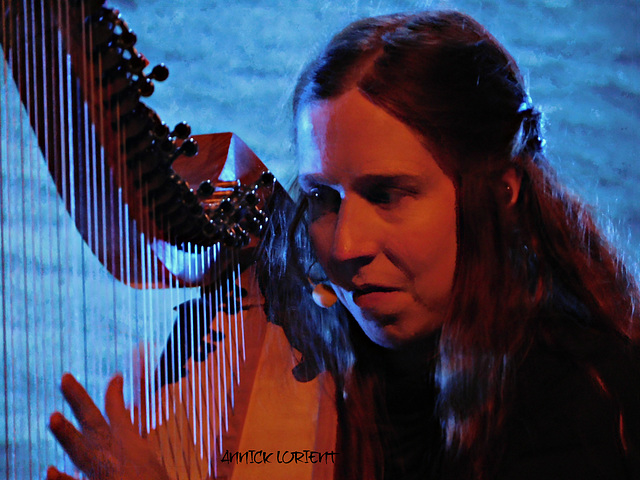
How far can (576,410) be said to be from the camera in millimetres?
796

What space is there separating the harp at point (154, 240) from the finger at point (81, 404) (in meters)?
0.03

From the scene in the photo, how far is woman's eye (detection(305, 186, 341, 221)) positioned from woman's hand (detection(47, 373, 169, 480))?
0.32 metres

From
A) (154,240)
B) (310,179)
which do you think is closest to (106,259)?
(154,240)

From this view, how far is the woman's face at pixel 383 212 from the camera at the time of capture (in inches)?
31.1

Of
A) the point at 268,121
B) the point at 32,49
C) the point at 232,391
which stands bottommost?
the point at 232,391

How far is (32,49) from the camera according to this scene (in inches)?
23.3

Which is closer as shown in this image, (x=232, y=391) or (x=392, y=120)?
(x=392, y=120)

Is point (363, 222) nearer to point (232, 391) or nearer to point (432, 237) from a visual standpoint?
point (432, 237)

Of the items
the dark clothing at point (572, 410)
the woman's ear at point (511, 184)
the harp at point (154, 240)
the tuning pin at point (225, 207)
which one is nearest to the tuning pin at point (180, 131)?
the harp at point (154, 240)

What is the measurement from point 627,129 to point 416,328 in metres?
0.51

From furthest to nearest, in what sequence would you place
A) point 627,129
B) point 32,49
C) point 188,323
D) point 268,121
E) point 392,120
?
1. point 268,121
2. point 627,129
3. point 188,323
4. point 392,120
5. point 32,49

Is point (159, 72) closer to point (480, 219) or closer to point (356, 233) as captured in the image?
point (356, 233)

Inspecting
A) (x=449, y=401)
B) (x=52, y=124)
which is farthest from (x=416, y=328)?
(x=52, y=124)

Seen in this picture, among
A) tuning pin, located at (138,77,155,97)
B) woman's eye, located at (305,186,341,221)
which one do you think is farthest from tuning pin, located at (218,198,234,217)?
tuning pin, located at (138,77,155,97)
